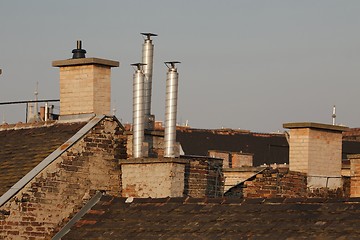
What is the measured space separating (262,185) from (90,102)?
467 cm

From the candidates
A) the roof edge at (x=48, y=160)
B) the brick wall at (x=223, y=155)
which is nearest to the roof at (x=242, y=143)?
the brick wall at (x=223, y=155)

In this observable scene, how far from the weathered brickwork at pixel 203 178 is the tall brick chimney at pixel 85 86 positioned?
7.66ft

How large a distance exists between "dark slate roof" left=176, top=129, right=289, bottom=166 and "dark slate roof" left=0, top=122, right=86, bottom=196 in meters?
32.4

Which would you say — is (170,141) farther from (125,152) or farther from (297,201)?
(297,201)

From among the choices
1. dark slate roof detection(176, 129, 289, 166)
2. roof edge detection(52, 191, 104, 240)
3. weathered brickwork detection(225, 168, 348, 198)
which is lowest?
roof edge detection(52, 191, 104, 240)

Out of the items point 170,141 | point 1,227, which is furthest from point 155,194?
point 1,227

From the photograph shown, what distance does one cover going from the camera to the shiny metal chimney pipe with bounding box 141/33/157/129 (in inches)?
1213

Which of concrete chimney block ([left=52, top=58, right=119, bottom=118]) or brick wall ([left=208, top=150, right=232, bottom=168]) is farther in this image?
brick wall ([left=208, top=150, right=232, bottom=168])

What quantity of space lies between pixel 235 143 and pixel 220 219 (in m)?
44.2

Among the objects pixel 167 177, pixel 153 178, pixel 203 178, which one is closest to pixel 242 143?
pixel 203 178

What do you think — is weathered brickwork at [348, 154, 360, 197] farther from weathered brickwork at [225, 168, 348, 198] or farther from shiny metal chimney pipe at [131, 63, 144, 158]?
shiny metal chimney pipe at [131, 63, 144, 158]

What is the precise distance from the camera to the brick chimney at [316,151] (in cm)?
3131

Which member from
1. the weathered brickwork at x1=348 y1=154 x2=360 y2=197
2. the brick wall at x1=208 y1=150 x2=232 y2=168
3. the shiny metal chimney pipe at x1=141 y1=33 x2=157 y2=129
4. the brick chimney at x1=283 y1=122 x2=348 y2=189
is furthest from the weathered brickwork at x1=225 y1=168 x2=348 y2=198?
the brick wall at x1=208 y1=150 x2=232 y2=168

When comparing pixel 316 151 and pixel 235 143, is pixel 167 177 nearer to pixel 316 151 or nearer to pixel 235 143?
pixel 316 151
